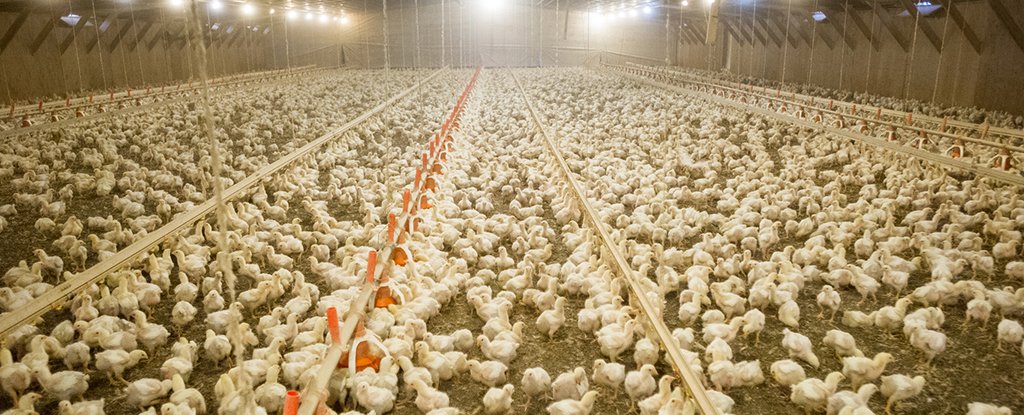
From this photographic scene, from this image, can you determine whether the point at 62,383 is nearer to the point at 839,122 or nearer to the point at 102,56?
the point at 839,122

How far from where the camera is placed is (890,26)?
67.1 ft

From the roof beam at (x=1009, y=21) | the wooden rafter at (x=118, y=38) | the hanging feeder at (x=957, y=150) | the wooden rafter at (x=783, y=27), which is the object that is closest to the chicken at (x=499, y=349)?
the hanging feeder at (x=957, y=150)

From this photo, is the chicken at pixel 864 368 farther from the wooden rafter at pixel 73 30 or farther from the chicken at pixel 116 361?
the wooden rafter at pixel 73 30

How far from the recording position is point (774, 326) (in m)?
5.65

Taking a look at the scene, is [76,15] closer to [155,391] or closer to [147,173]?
[147,173]

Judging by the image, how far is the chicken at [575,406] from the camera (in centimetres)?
408

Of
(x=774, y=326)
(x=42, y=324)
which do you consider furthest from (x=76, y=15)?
(x=774, y=326)

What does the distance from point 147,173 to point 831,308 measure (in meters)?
10.0

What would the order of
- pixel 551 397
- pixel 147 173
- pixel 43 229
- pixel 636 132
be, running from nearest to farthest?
1. pixel 551 397
2. pixel 43 229
3. pixel 147 173
4. pixel 636 132

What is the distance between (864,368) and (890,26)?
19689mm

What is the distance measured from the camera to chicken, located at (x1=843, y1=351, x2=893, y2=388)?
14.6ft

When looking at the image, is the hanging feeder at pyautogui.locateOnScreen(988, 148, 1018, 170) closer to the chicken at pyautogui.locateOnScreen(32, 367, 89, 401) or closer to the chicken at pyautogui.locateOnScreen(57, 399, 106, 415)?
the chicken at pyautogui.locateOnScreen(57, 399, 106, 415)

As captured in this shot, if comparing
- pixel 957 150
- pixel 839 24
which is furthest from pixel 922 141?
pixel 839 24

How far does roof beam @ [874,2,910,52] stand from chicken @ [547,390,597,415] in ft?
66.0
